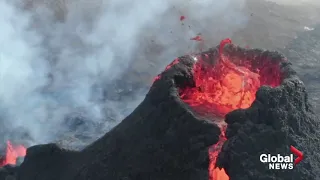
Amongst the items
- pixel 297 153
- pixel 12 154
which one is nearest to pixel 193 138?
pixel 297 153

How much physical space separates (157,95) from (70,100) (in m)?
8.88

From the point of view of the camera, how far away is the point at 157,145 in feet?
29.2

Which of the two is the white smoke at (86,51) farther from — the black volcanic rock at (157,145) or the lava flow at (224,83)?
the lava flow at (224,83)

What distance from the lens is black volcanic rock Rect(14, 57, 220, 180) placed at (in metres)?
8.51

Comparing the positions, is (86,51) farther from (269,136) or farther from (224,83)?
A: (269,136)

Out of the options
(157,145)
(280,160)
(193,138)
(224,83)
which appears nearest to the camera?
(280,160)

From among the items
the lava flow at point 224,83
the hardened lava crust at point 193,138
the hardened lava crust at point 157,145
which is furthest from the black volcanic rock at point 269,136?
the lava flow at point 224,83

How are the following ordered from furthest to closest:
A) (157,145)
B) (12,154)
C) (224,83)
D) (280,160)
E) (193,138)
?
(12,154)
(224,83)
(157,145)
(193,138)
(280,160)

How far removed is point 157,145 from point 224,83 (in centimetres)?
205

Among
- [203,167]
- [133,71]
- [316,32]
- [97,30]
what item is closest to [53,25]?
[97,30]

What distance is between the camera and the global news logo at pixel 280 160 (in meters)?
8.30

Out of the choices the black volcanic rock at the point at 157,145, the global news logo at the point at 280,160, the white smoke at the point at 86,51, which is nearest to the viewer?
the global news logo at the point at 280,160

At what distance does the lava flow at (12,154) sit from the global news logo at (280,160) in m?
7.64

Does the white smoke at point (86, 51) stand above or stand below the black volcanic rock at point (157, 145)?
above
